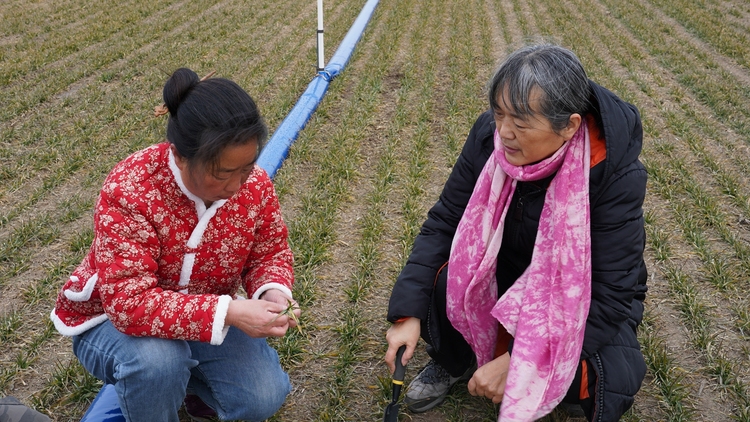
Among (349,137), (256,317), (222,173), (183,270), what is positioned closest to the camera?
(222,173)

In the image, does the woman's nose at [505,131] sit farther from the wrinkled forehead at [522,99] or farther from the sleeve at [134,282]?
the sleeve at [134,282]

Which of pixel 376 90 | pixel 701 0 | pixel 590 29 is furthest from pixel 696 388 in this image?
pixel 701 0

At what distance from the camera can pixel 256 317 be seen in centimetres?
202

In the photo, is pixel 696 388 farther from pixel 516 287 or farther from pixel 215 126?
pixel 215 126

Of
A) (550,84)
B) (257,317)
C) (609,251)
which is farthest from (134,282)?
(609,251)

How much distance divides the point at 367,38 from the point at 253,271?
6.06 m

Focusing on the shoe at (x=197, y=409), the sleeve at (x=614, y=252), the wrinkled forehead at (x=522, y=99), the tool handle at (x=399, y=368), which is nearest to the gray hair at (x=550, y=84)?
the wrinkled forehead at (x=522, y=99)

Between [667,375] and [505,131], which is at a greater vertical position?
[505,131]

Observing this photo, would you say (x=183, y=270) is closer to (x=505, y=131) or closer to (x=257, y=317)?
(x=257, y=317)

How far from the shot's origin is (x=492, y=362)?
7.45 ft

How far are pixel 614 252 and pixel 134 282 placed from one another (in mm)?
1477

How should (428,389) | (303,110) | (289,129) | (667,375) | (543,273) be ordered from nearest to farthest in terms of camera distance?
(543,273)
(428,389)
(667,375)
(289,129)
(303,110)

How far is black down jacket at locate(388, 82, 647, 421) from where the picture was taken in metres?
2.10

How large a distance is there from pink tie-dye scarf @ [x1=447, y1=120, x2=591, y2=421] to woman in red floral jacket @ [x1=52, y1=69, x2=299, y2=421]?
2.31ft
